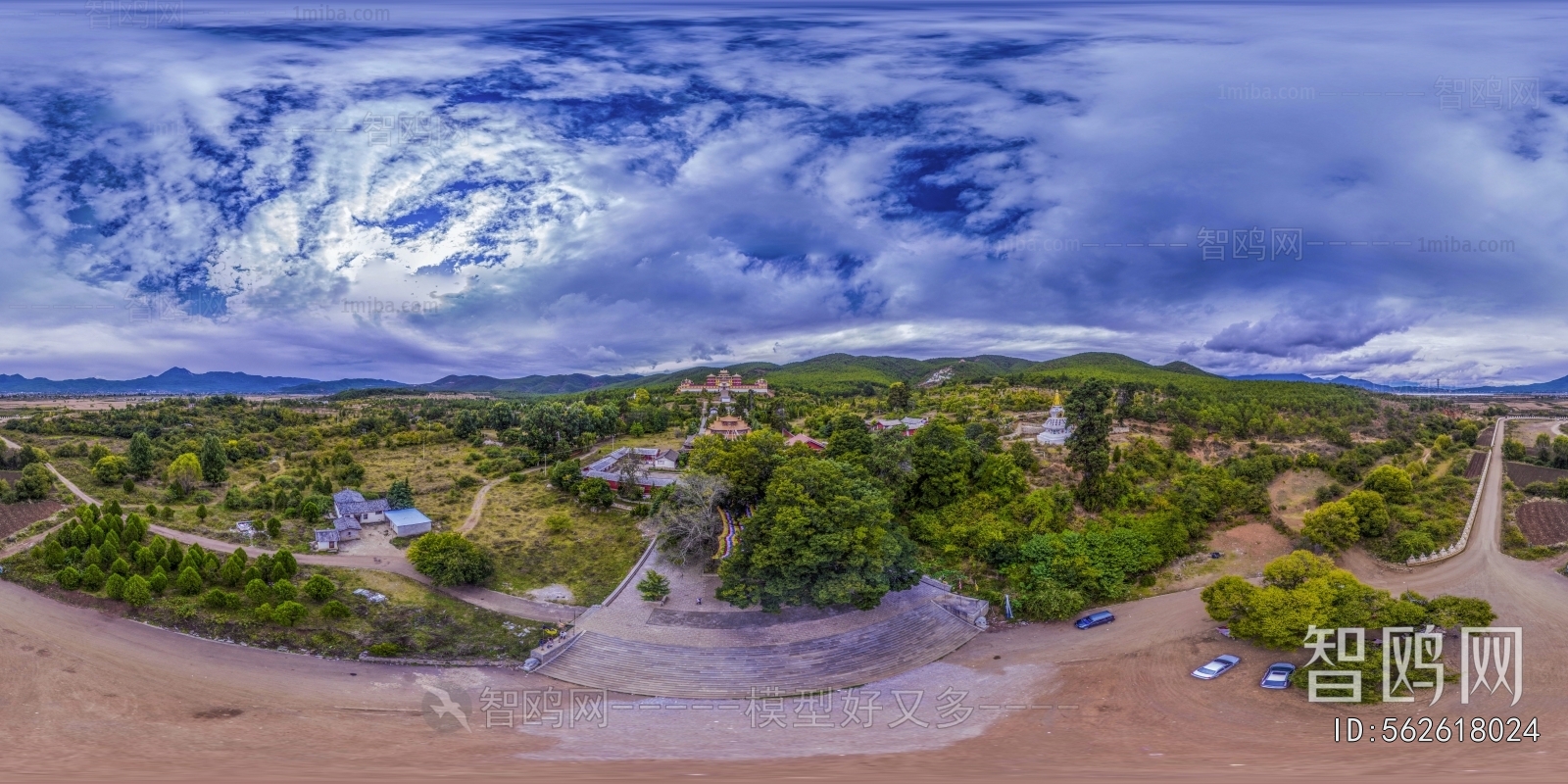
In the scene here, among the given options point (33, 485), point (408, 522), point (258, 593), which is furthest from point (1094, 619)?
point (33, 485)

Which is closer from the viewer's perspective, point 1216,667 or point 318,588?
point 1216,667

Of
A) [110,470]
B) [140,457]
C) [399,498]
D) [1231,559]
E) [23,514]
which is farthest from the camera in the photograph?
[140,457]

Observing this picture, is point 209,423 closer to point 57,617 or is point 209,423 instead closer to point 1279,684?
point 57,617

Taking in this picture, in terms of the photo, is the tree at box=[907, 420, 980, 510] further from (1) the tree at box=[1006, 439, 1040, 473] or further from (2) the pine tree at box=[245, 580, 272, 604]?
(2) the pine tree at box=[245, 580, 272, 604]

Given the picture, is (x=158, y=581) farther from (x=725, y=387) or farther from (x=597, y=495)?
(x=725, y=387)

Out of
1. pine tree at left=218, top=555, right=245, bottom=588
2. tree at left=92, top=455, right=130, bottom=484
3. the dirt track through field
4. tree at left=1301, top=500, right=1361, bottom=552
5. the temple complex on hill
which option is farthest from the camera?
the temple complex on hill

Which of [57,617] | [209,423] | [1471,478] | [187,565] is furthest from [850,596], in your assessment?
[209,423]

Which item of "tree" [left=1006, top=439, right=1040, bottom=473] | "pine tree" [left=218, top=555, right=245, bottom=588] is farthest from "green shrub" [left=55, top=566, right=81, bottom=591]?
"tree" [left=1006, top=439, right=1040, bottom=473]
